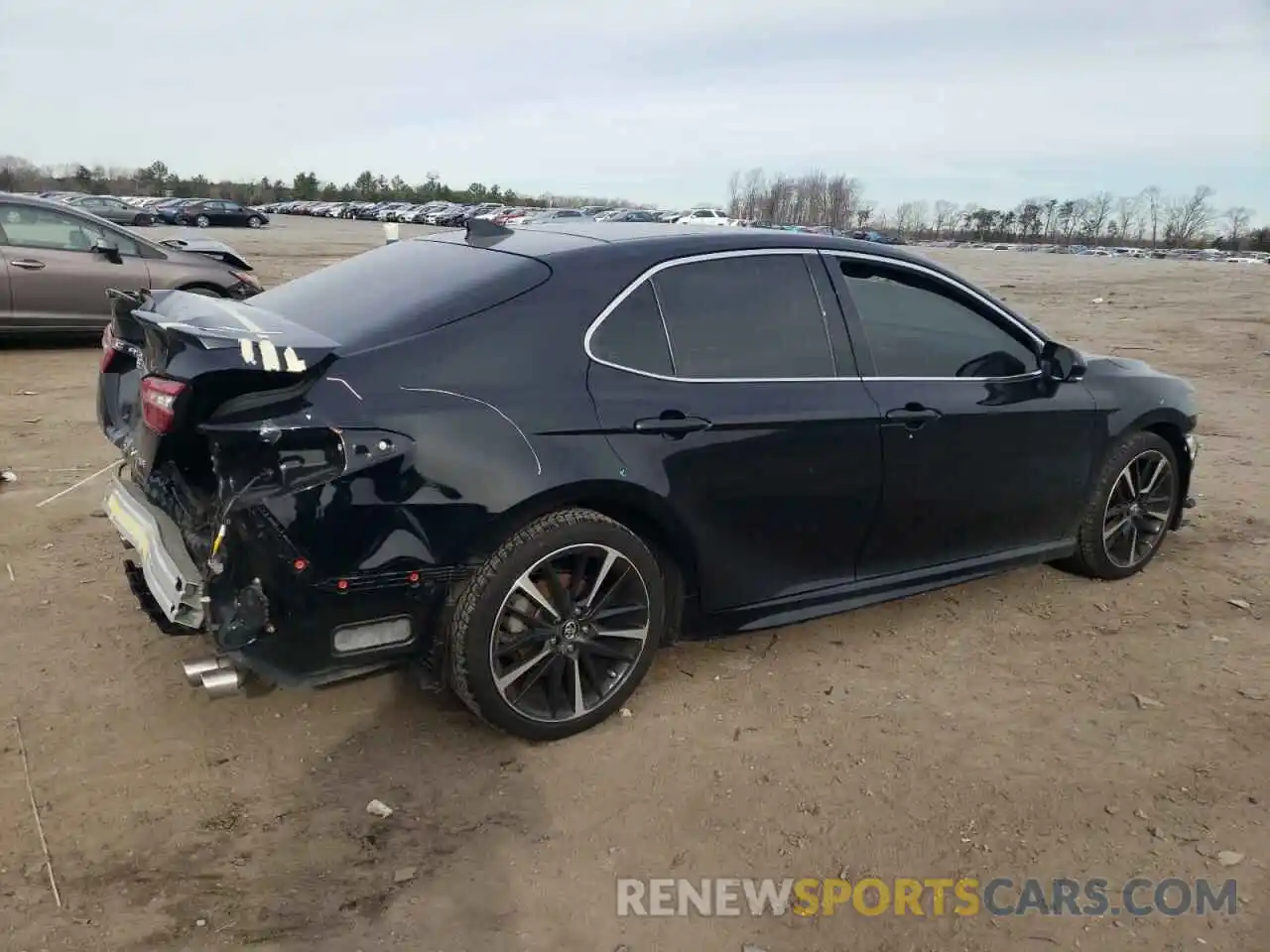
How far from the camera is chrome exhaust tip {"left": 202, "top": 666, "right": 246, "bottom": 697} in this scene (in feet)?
9.60

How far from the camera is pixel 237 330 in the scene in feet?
9.61

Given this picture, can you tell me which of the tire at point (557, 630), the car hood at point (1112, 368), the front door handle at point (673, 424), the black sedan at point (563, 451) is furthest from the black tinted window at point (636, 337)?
the car hood at point (1112, 368)

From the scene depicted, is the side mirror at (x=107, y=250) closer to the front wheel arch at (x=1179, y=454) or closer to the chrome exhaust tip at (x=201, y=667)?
the chrome exhaust tip at (x=201, y=667)

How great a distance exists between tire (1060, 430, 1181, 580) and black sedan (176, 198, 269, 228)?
50111 millimetres

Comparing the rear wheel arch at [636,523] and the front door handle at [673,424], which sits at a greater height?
the front door handle at [673,424]

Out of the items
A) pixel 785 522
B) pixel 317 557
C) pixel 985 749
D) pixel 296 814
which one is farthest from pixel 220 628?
pixel 985 749

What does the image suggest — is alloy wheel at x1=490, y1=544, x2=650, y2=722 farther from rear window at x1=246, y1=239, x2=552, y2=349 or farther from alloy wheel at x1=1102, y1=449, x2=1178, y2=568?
alloy wheel at x1=1102, y1=449, x2=1178, y2=568

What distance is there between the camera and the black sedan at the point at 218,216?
160 feet

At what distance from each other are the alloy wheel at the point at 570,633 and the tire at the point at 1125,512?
101 inches

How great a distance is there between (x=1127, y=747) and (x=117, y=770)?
339cm

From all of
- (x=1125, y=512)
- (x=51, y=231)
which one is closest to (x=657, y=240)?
(x=1125, y=512)

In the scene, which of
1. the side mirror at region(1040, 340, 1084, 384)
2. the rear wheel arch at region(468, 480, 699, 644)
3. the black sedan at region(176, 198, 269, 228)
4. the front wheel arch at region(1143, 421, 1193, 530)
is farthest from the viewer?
the black sedan at region(176, 198, 269, 228)

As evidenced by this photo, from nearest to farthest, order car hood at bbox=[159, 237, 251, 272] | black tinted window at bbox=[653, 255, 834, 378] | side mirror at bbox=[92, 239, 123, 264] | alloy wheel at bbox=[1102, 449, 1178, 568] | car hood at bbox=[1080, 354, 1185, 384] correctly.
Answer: black tinted window at bbox=[653, 255, 834, 378], car hood at bbox=[1080, 354, 1185, 384], alloy wheel at bbox=[1102, 449, 1178, 568], side mirror at bbox=[92, 239, 123, 264], car hood at bbox=[159, 237, 251, 272]

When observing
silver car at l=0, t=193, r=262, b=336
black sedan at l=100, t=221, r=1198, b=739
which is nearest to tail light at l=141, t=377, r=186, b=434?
black sedan at l=100, t=221, r=1198, b=739
